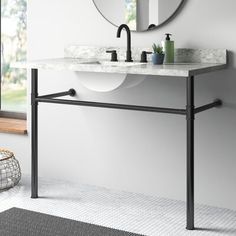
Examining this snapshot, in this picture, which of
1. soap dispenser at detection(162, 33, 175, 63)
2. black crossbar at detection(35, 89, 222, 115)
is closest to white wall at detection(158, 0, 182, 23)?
soap dispenser at detection(162, 33, 175, 63)

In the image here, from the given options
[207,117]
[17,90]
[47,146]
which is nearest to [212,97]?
[207,117]

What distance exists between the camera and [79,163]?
437cm

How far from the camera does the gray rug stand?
333cm

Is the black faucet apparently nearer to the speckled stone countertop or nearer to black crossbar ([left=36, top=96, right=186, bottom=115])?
the speckled stone countertop

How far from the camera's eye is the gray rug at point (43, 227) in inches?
131

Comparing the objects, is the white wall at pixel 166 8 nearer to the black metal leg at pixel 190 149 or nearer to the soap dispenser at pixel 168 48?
the soap dispenser at pixel 168 48

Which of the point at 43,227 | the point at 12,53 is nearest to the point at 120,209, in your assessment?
the point at 43,227

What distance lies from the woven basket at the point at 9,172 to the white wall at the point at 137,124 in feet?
0.95

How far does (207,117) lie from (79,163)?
1076 millimetres

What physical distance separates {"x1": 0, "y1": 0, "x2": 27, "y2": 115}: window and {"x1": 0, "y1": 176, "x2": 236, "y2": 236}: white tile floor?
38.0 inches

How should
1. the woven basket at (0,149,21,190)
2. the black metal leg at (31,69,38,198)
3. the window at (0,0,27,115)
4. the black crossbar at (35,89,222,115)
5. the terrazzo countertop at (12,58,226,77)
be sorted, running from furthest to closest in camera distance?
the window at (0,0,27,115), the woven basket at (0,149,21,190), the black metal leg at (31,69,38,198), the black crossbar at (35,89,222,115), the terrazzo countertop at (12,58,226,77)

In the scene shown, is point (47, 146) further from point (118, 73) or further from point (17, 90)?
point (118, 73)

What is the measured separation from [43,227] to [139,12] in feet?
4.90

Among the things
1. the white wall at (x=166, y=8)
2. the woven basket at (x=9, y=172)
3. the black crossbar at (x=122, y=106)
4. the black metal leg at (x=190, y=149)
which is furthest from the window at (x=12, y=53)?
the black metal leg at (x=190, y=149)
